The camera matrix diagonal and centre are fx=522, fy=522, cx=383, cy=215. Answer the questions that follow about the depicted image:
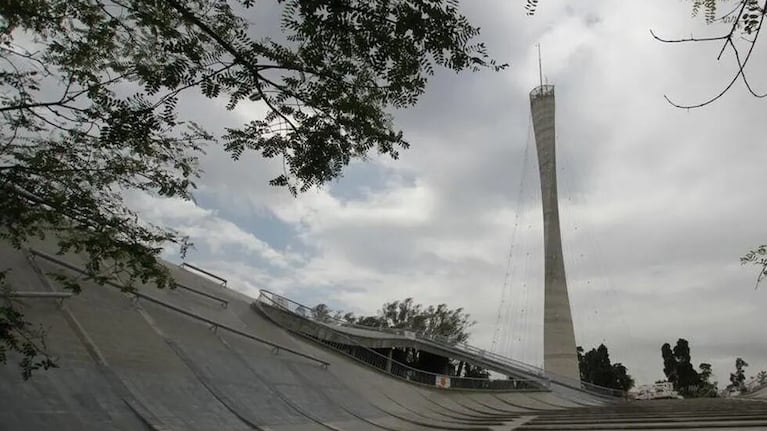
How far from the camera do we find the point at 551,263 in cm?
4509

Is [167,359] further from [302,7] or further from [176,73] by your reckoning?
[302,7]

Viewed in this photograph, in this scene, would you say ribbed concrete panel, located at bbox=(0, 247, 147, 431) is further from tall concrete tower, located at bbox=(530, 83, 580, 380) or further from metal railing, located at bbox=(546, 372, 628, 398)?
tall concrete tower, located at bbox=(530, 83, 580, 380)

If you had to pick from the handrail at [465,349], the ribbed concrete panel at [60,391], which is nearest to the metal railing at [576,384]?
the handrail at [465,349]

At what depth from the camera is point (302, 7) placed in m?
3.31

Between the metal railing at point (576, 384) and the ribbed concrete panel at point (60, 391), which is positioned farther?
the metal railing at point (576, 384)

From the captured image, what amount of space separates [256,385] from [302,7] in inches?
445

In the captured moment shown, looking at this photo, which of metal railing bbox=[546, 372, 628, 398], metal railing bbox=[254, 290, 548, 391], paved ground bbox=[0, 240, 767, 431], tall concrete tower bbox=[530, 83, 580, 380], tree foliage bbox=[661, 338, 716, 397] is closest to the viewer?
paved ground bbox=[0, 240, 767, 431]

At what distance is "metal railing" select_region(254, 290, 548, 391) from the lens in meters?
22.5

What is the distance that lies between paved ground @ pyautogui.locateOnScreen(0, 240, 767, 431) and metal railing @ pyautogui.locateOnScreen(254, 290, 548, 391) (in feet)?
6.32

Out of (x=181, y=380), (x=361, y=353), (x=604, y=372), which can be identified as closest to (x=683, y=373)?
(x=604, y=372)

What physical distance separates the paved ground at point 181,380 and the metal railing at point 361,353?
1926 mm

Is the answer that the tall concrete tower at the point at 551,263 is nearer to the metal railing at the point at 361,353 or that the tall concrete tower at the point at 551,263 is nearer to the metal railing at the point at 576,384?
the metal railing at the point at 576,384

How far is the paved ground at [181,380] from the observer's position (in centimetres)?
784

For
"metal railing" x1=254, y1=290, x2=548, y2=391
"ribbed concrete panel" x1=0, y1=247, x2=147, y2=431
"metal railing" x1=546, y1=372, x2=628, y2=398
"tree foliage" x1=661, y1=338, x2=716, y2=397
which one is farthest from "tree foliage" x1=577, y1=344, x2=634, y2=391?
"ribbed concrete panel" x1=0, y1=247, x2=147, y2=431
